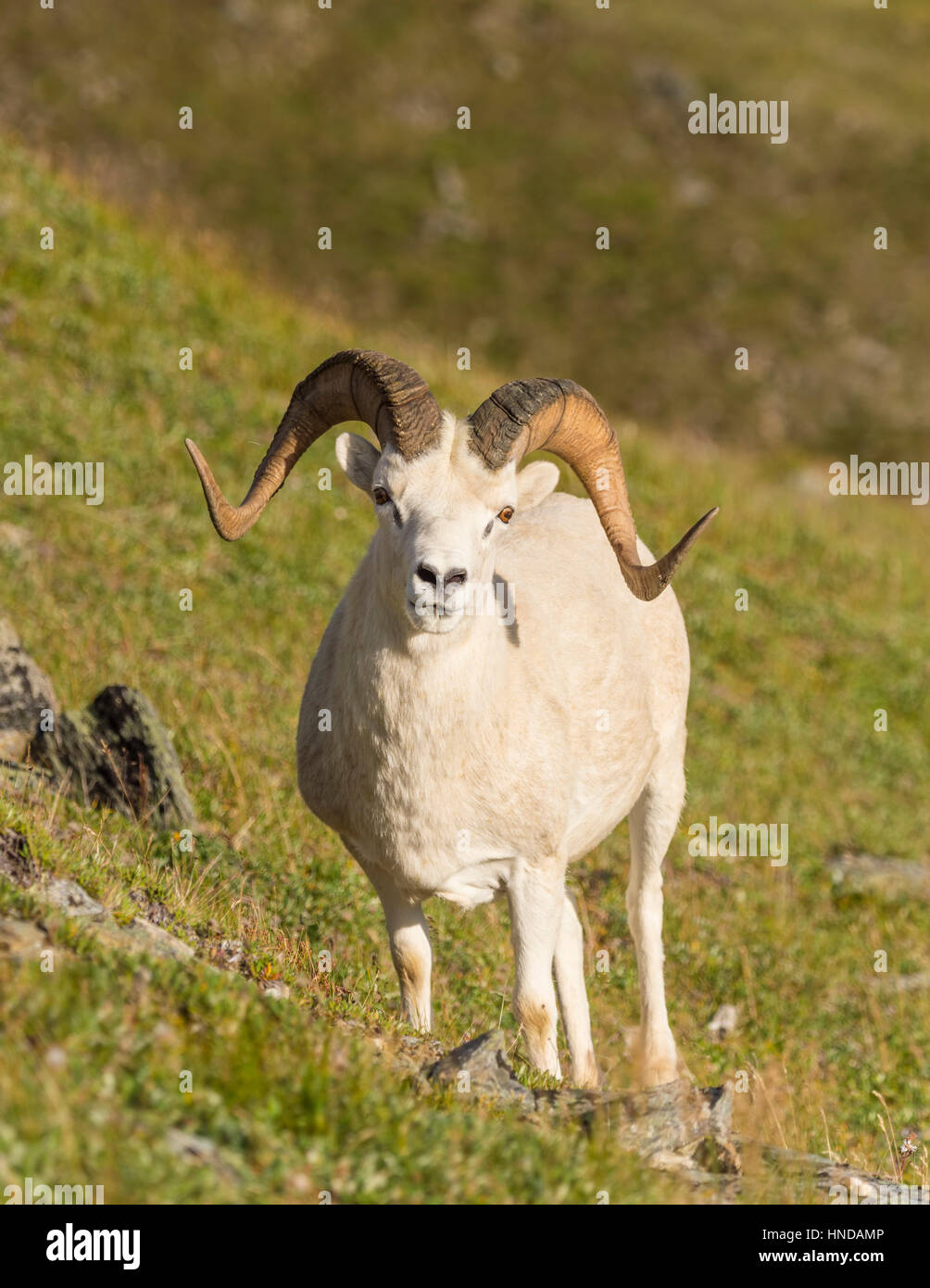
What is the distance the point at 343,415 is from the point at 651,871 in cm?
362

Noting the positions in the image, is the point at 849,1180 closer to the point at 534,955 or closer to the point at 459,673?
the point at 534,955

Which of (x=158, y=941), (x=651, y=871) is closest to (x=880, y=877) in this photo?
(x=651, y=871)

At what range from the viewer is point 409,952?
259 inches

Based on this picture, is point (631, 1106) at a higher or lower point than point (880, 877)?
lower

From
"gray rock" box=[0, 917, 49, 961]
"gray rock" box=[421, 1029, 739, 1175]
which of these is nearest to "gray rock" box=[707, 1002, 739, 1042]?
"gray rock" box=[421, 1029, 739, 1175]

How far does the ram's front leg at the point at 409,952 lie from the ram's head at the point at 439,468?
149 centimetres

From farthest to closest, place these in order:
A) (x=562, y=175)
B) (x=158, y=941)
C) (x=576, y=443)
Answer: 1. (x=562, y=175)
2. (x=576, y=443)
3. (x=158, y=941)

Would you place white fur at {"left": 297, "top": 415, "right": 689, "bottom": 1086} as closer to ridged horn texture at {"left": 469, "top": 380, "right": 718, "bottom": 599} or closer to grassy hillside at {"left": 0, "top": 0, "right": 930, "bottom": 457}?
ridged horn texture at {"left": 469, "top": 380, "right": 718, "bottom": 599}

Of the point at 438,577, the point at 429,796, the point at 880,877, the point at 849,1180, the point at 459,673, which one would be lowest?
→ the point at 849,1180

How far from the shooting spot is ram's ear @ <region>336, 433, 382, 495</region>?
21.4 ft

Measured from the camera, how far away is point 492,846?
641cm

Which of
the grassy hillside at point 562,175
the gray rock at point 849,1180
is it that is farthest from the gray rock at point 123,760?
the grassy hillside at point 562,175

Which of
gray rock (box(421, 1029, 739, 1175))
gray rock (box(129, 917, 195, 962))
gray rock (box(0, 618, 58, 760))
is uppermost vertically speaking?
gray rock (box(0, 618, 58, 760))

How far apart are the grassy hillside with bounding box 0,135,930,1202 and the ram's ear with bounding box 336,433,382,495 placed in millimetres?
2065
